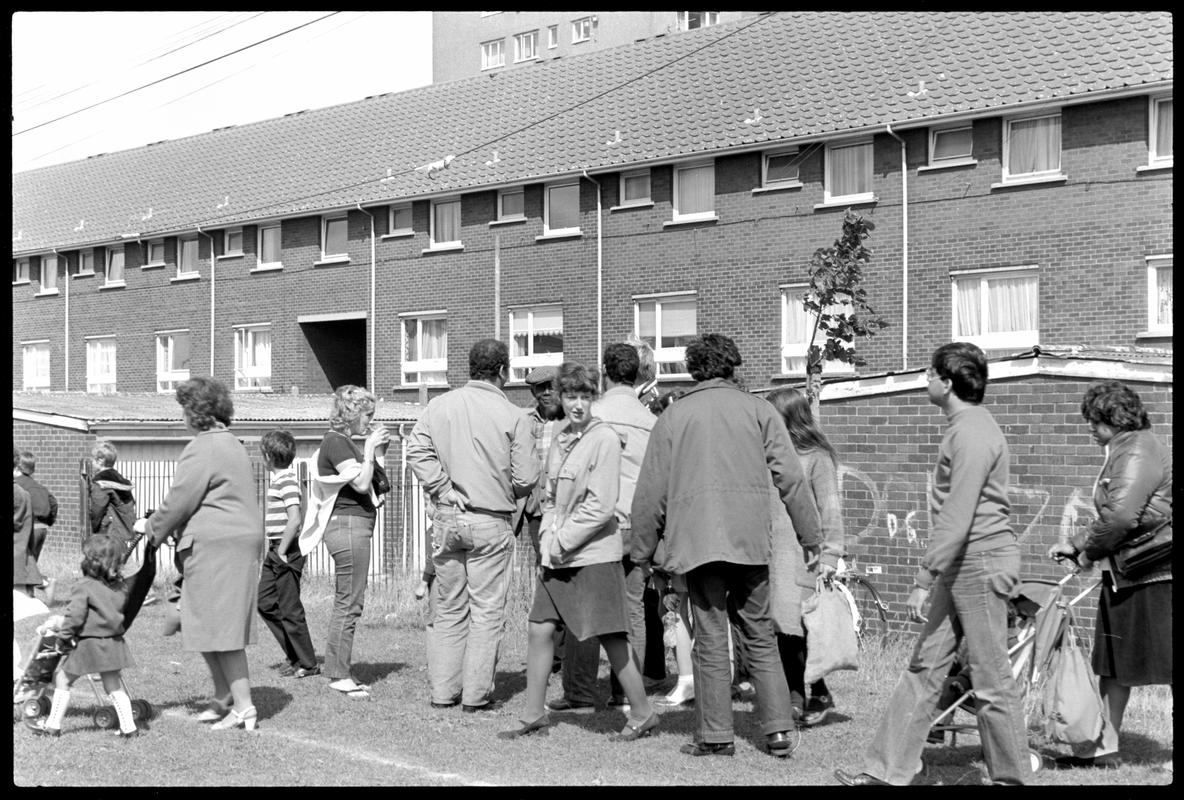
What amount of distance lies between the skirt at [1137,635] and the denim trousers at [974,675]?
90 cm

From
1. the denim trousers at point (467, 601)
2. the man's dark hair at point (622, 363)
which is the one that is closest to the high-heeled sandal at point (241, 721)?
the denim trousers at point (467, 601)

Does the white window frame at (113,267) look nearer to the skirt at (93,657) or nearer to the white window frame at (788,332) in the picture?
the white window frame at (788,332)

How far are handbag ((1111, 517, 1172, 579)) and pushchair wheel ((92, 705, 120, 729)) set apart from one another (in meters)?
5.53

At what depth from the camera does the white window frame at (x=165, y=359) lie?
39.4 metres

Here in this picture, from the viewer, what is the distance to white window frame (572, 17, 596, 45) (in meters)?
58.1

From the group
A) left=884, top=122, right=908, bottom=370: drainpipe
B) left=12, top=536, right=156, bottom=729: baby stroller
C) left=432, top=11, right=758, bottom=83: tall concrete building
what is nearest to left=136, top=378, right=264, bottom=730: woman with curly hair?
left=12, top=536, right=156, bottom=729: baby stroller

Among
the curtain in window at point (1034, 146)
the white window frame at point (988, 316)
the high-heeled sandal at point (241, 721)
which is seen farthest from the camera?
the white window frame at point (988, 316)

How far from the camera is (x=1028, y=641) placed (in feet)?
23.2

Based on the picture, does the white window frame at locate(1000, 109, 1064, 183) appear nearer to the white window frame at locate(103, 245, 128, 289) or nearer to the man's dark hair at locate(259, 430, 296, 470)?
the man's dark hair at locate(259, 430, 296, 470)

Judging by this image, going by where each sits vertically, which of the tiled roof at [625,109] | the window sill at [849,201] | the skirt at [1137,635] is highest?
the tiled roof at [625,109]

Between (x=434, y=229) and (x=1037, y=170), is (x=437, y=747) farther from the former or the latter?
(x=434, y=229)

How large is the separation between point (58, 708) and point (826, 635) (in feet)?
14.1
